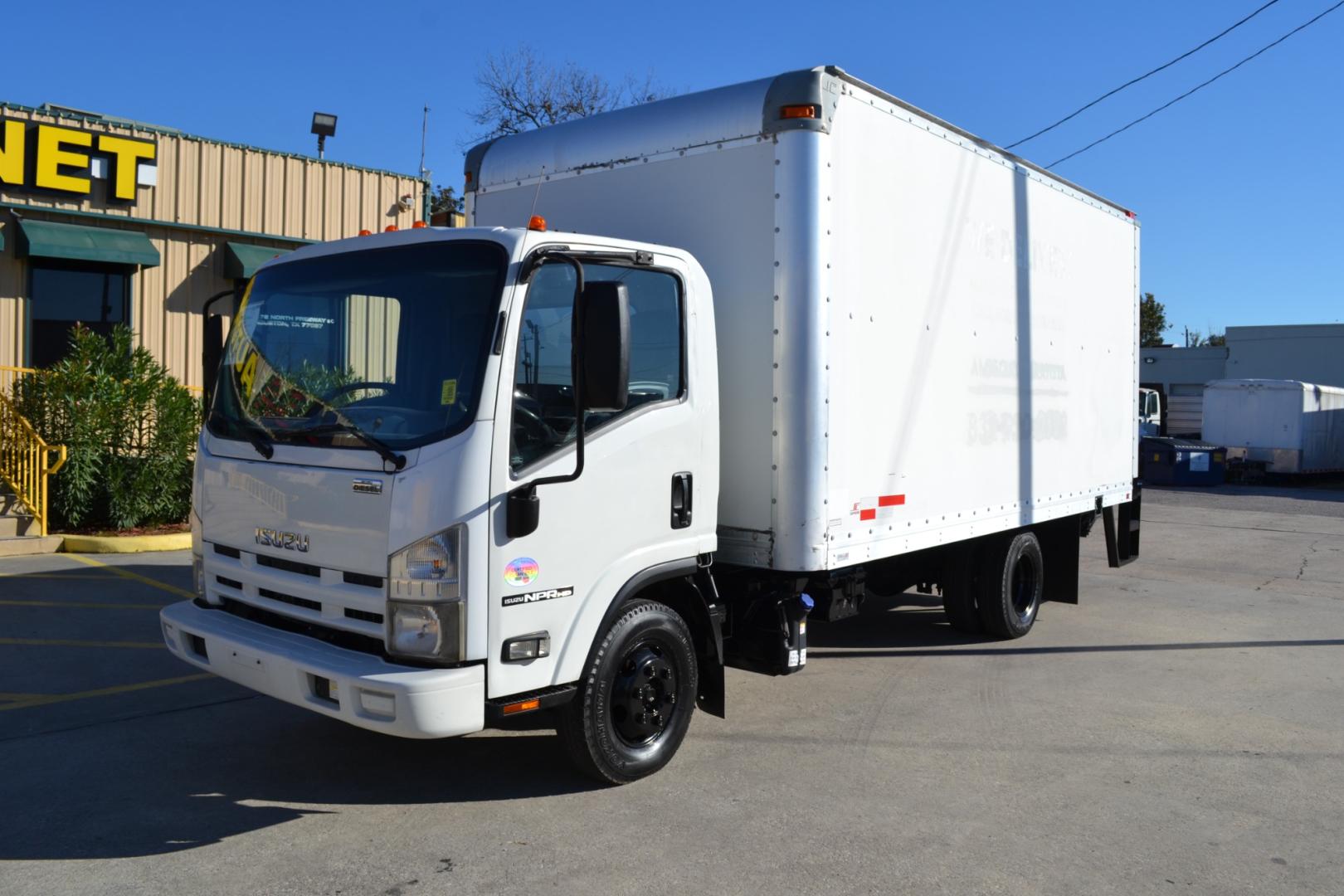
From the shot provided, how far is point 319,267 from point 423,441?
1.32 meters

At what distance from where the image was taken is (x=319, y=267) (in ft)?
16.7

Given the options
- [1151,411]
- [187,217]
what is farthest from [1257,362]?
[187,217]

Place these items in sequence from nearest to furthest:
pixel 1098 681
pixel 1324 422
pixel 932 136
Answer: pixel 932 136, pixel 1098 681, pixel 1324 422

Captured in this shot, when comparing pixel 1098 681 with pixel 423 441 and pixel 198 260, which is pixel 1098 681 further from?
pixel 198 260

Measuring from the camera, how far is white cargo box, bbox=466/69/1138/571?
5422mm

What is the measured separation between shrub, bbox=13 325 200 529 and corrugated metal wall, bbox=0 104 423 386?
3346mm

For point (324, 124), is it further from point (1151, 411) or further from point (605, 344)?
point (1151, 411)

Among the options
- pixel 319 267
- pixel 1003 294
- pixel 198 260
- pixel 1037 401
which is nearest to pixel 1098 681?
pixel 1037 401

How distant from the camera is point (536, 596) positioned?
4434mm

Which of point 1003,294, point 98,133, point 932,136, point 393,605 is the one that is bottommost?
point 393,605

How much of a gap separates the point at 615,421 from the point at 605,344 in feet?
1.96

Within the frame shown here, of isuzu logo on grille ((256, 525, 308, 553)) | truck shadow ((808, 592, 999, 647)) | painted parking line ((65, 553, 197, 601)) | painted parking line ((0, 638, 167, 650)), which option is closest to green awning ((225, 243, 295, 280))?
painted parking line ((65, 553, 197, 601))

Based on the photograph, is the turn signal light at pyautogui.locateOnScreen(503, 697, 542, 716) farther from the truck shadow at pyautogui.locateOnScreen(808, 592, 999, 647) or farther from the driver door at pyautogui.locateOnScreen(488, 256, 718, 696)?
the truck shadow at pyautogui.locateOnScreen(808, 592, 999, 647)

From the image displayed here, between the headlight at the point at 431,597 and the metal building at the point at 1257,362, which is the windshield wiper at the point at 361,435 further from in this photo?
the metal building at the point at 1257,362
